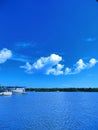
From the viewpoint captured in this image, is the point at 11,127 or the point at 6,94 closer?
the point at 11,127

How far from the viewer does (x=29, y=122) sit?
45125mm

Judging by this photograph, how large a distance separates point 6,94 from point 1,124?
431ft

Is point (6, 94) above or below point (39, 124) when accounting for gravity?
above

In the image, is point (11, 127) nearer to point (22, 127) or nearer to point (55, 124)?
point (22, 127)

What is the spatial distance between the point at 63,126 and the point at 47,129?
10.1 feet

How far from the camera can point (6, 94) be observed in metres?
173

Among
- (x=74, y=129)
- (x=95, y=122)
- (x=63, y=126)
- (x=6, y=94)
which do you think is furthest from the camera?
(x=6, y=94)

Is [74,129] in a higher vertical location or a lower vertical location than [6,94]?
lower

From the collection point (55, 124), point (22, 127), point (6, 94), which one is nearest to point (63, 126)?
point (55, 124)

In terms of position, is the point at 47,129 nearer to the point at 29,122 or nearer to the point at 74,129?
the point at 74,129

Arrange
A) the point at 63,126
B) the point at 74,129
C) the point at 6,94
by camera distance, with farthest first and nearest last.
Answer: the point at 6,94, the point at 63,126, the point at 74,129

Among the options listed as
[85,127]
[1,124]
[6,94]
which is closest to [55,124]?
[85,127]

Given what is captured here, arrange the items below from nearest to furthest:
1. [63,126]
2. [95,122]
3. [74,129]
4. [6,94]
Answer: [74,129] < [63,126] < [95,122] < [6,94]

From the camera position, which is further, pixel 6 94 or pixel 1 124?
pixel 6 94
